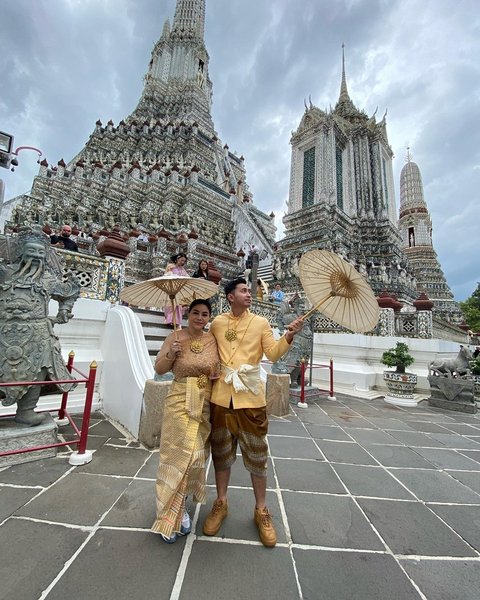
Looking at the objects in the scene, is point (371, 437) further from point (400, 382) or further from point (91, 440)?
point (91, 440)

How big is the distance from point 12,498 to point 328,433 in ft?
11.9

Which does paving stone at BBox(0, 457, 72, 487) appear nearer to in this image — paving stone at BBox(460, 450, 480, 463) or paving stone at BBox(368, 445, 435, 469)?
paving stone at BBox(368, 445, 435, 469)

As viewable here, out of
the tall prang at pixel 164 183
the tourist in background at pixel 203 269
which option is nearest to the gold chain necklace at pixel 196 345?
the tourist in background at pixel 203 269

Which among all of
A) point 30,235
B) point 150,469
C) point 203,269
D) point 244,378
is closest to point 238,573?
point 244,378

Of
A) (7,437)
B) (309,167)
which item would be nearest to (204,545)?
(7,437)

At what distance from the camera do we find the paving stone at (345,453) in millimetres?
3133

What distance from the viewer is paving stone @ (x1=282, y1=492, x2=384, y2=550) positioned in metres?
1.81

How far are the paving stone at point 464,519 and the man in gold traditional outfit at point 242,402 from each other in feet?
4.72

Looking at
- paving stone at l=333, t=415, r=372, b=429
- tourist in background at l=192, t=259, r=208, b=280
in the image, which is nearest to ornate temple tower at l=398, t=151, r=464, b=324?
paving stone at l=333, t=415, r=372, b=429

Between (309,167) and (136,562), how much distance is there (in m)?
26.8

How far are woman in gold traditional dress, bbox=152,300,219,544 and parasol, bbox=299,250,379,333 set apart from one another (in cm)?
90

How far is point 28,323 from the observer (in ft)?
9.29

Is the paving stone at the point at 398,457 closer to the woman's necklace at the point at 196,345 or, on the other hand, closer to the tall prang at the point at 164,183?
the woman's necklace at the point at 196,345

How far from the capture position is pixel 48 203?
59.2 ft
